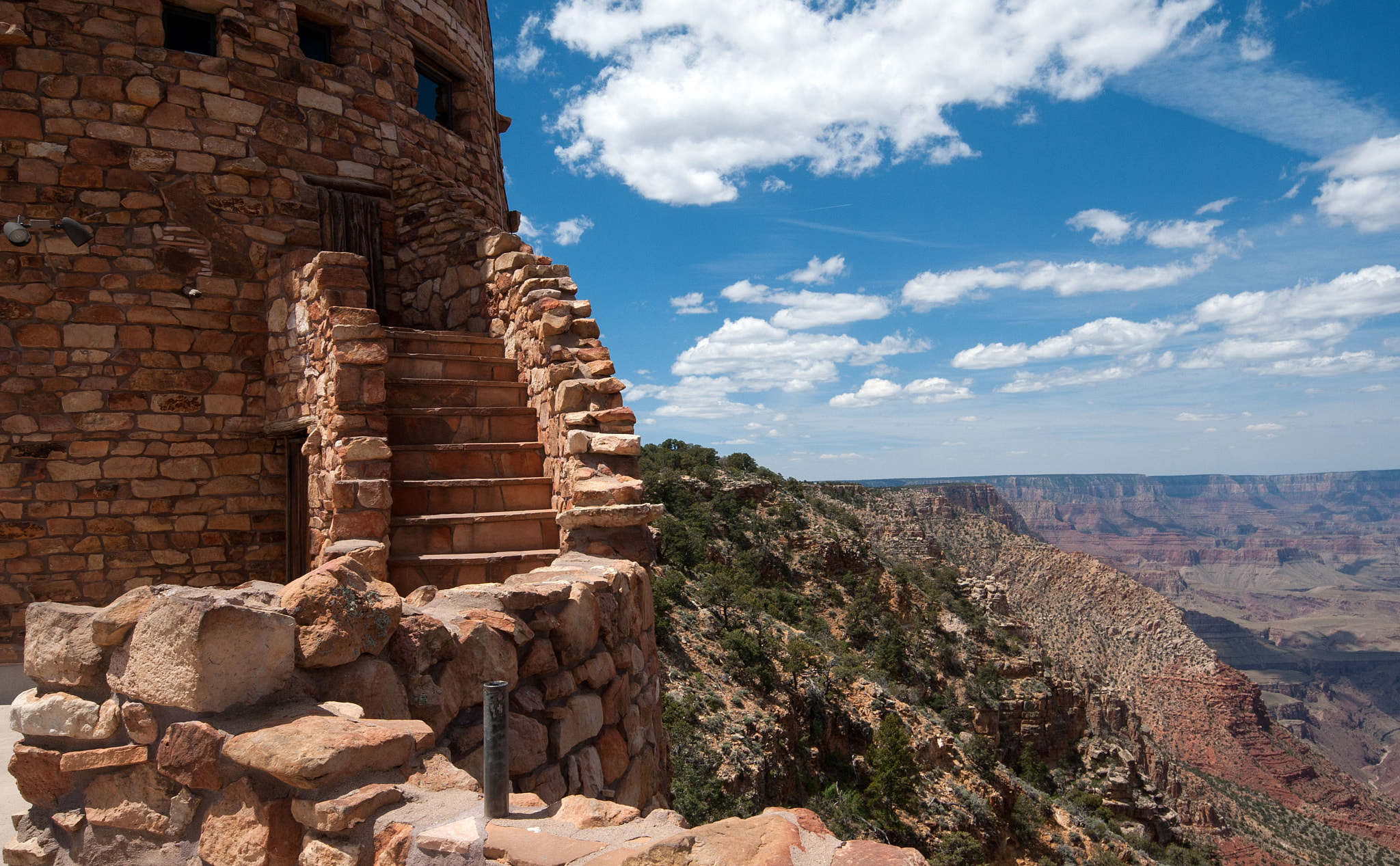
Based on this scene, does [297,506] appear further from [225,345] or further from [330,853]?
[330,853]

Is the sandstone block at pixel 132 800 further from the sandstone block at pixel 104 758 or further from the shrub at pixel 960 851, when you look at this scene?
the shrub at pixel 960 851

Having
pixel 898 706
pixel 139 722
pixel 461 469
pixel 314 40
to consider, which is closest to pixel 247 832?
pixel 139 722

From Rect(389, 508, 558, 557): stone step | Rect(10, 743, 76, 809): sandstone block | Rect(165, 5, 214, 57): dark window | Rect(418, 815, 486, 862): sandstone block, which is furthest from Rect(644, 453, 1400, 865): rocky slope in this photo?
Rect(165, 5, 214, 57): dark window

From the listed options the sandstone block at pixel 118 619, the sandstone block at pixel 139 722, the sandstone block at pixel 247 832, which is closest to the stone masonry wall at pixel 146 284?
the sandstone block at pixel 118 619

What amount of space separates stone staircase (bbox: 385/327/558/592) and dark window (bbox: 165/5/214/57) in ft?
11.3

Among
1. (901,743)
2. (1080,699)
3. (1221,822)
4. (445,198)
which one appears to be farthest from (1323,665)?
(445,198)

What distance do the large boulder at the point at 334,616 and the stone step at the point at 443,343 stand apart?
13.3 ft

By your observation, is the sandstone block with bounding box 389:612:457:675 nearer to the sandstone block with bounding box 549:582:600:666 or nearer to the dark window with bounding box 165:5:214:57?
the sandstone block with bounding box 549:582:600:666

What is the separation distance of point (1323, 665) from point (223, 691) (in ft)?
537

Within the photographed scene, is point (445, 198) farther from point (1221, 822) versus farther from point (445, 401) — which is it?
point (1221, 822)

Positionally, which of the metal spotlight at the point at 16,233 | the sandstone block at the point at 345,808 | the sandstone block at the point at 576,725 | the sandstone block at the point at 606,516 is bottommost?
the sandstone block at the point at 576,725

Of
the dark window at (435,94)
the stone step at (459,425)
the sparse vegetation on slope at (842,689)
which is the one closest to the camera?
the stone step at (459,425)

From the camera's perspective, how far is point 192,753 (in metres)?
2.19

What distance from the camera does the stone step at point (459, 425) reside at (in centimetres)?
587
